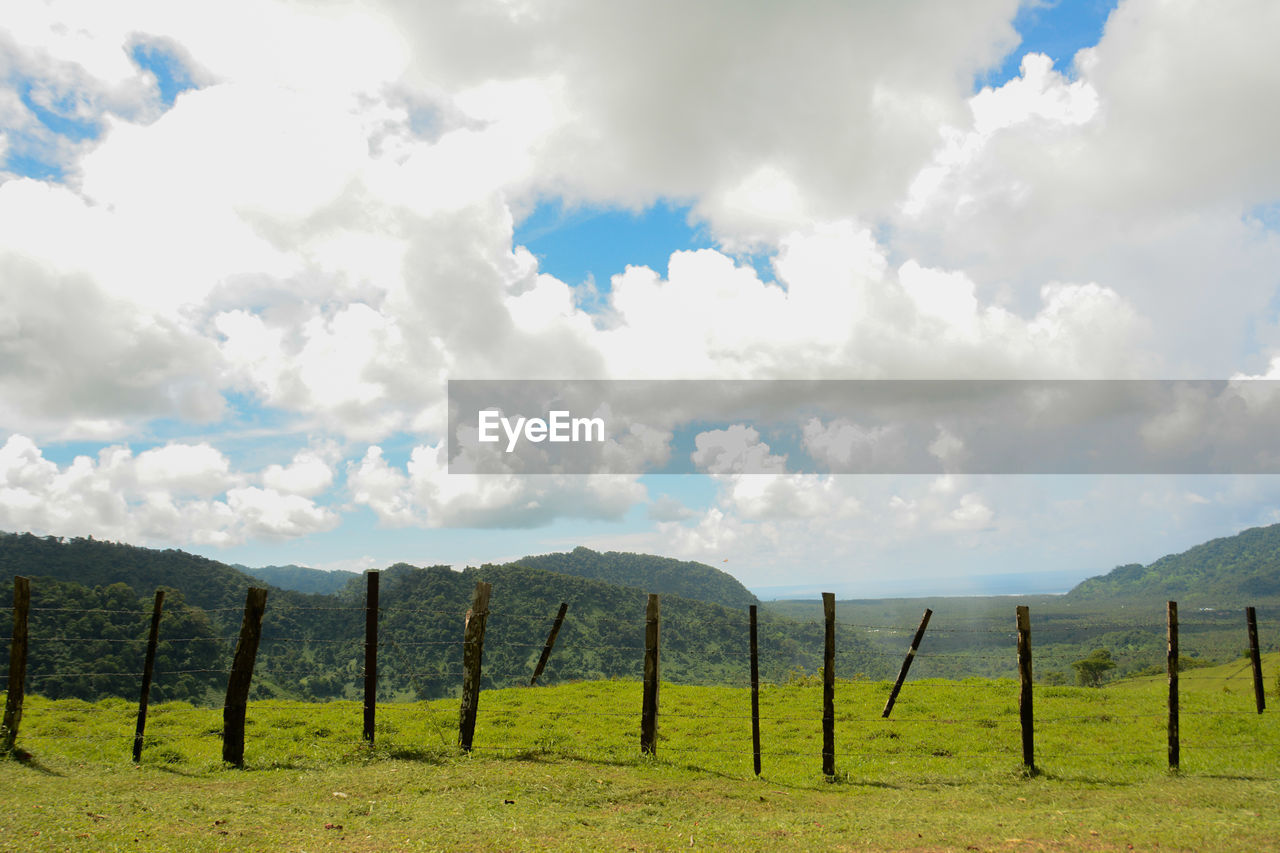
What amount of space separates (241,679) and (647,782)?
938 centimetres

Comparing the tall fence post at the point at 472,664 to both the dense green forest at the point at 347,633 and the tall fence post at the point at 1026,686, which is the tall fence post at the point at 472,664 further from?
the dense green forest at the point at 347,633

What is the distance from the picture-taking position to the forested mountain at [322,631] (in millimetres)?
82938

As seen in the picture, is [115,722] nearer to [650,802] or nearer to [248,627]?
[248,627]

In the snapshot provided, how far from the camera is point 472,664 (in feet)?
53.9

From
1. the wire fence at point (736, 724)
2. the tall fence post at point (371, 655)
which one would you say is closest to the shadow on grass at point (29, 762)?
the wire fence at point (736, 724)

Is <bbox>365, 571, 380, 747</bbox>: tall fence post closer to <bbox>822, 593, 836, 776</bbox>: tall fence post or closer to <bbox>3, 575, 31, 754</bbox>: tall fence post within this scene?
<bbox>3, 575, 31, 754</bbox>: tall fence post

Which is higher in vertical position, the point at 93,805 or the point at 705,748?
the point at 93,805

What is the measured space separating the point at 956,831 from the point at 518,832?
709 centimetres

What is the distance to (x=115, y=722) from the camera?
22.7 meters

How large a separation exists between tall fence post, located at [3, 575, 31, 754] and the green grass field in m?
0.93

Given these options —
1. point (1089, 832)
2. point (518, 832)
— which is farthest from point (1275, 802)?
point (518, 832)

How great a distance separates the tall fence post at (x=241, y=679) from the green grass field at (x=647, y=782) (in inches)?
20.6

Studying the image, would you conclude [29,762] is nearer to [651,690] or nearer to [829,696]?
[651,690]

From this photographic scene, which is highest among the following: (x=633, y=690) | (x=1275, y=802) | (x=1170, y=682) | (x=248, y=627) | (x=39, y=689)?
(x=248, y=627)
